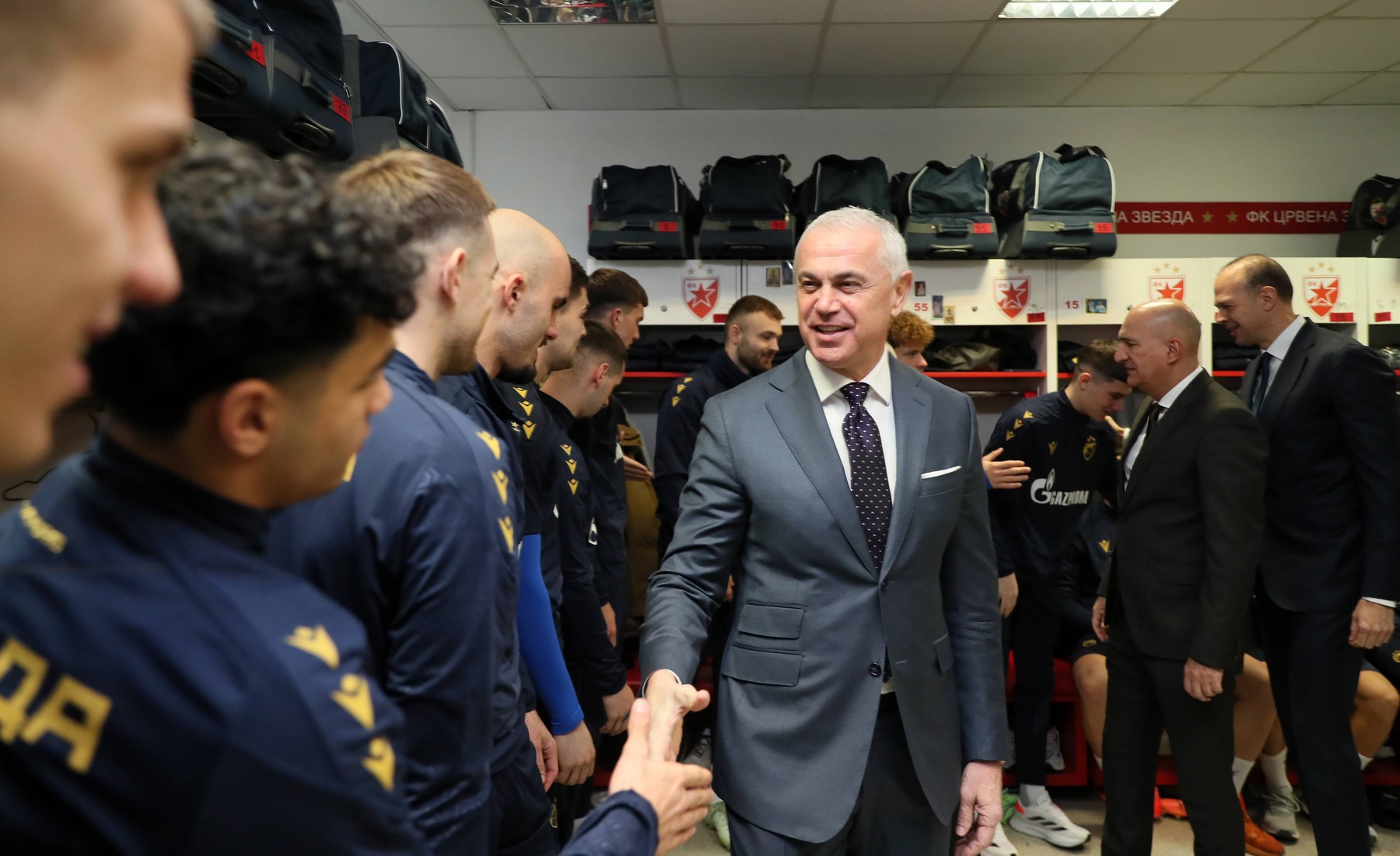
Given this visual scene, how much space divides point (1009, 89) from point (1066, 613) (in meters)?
3.15

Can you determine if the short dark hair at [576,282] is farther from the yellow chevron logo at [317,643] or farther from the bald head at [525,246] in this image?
the yellow chevron logo at [317,643]

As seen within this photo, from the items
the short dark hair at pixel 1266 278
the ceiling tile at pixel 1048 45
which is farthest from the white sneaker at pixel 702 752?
the ceiling tile at pixel 1048 45

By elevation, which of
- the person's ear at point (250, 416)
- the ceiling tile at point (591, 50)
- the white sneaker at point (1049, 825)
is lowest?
the white sneaker at point (1049, 825)

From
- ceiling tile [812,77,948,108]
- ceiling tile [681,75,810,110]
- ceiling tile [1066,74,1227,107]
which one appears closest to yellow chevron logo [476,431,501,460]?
ceiling tile [681,75,810,110]

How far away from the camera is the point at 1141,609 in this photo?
2.76 metres

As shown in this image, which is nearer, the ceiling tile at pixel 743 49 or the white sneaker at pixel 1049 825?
the white sneaker at pixel 1049 825

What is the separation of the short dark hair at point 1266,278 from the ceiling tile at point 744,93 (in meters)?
2.82

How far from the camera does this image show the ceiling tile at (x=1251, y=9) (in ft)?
13.6

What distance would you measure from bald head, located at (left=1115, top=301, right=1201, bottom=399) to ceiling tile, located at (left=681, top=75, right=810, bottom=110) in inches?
115

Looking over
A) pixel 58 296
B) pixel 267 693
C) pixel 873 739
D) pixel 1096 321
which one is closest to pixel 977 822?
pixel 873 739

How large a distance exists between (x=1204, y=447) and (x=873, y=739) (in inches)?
63.7

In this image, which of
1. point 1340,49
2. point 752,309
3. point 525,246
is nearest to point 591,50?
point 752,309

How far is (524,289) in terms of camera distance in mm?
1760

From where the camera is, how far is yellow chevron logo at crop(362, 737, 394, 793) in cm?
54
